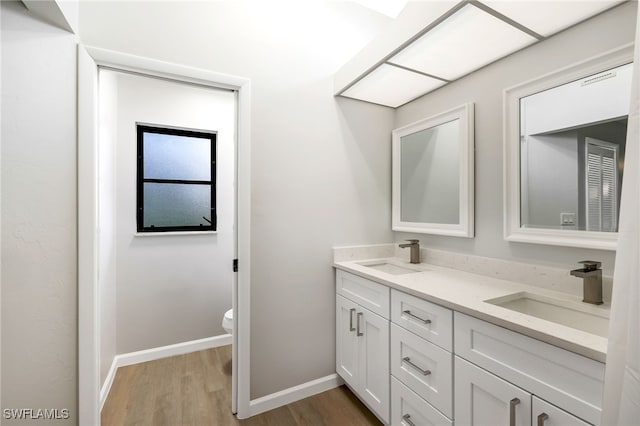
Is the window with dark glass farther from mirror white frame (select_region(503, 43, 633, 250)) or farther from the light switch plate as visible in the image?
the light switch plate

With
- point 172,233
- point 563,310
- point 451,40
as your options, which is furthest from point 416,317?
point 172,233

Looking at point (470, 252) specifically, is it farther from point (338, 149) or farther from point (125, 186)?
point (125, 186)

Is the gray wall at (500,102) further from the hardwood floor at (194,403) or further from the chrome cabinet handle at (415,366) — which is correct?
the hardwood floor at (194,403)

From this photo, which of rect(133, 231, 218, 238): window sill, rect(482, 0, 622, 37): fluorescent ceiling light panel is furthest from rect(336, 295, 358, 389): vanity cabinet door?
rect(482, 0, 622, 37): fluorescent ceiling light panel

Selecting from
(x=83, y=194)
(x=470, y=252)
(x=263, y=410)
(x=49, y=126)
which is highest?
(x=49, y=126)

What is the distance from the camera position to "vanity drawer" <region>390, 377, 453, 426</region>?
120 cm

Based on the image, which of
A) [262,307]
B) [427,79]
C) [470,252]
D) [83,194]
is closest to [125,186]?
[83,194]

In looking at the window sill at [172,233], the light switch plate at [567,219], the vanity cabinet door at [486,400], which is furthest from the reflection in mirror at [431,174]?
the window sill at [172,233]

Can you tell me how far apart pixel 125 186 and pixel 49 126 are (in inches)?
46.2

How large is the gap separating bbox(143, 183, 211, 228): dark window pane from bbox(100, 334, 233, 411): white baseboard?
1084 mm

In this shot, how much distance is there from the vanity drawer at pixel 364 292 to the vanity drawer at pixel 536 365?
45 cm

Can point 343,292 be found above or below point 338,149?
below

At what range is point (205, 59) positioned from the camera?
5.24 feet

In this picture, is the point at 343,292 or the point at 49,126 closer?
the point at 49,126
